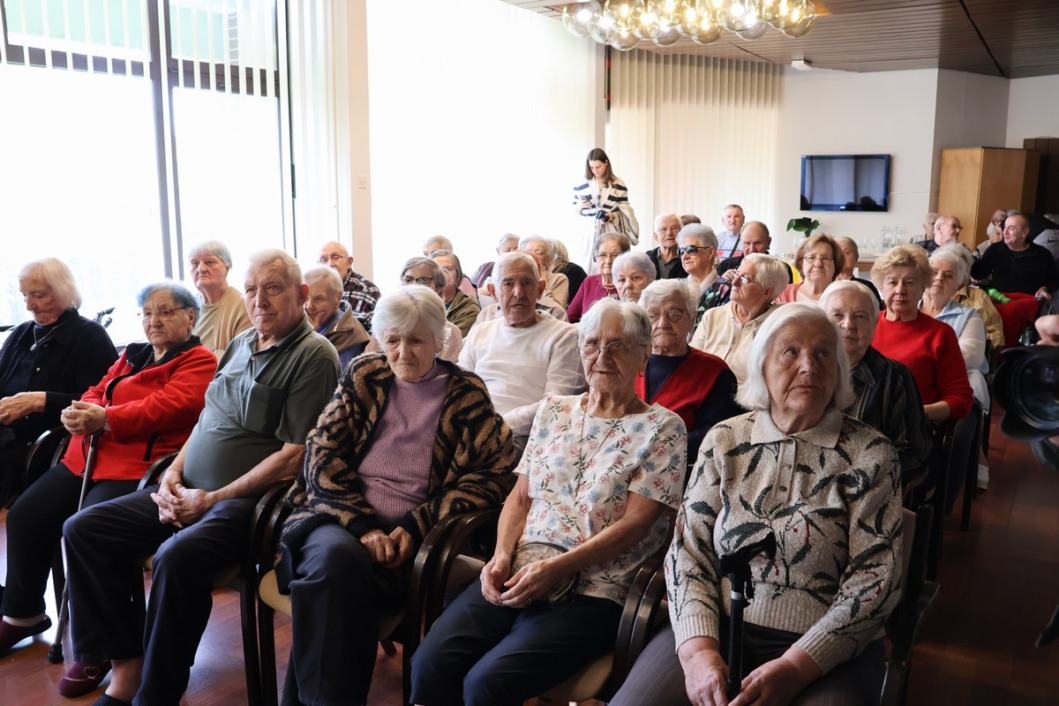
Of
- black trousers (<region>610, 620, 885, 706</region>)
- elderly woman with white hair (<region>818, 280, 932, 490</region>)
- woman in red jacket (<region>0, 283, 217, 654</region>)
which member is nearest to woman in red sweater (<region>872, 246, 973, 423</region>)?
elderly woman with white hair (<region>818, 280, 932, 490</region>)

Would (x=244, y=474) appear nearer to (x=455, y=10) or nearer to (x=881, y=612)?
(x=881, y=612)

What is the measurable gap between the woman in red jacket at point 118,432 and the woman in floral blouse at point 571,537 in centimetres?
126

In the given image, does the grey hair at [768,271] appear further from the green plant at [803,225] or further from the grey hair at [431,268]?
the green plant at [803,225]

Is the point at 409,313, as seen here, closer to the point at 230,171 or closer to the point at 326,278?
the point at 326,278

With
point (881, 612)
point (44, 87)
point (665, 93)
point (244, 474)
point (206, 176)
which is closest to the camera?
point (881, 612)

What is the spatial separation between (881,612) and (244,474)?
1.71 meters

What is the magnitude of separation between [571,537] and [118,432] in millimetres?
1532

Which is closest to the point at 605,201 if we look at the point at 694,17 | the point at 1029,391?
the point at 694,17

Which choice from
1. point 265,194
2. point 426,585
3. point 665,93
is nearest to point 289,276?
point 426,585

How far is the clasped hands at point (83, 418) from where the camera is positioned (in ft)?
9.00

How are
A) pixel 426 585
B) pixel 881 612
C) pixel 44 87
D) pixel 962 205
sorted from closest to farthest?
pixel 881 612 < pixel 426 585 < pixel 44 87 < pixel 962 205

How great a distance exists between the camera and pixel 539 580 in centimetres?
200

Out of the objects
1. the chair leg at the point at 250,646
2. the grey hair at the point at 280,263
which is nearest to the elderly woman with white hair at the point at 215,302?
the grey hair at the point at 280,263

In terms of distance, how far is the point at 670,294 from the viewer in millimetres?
2834
